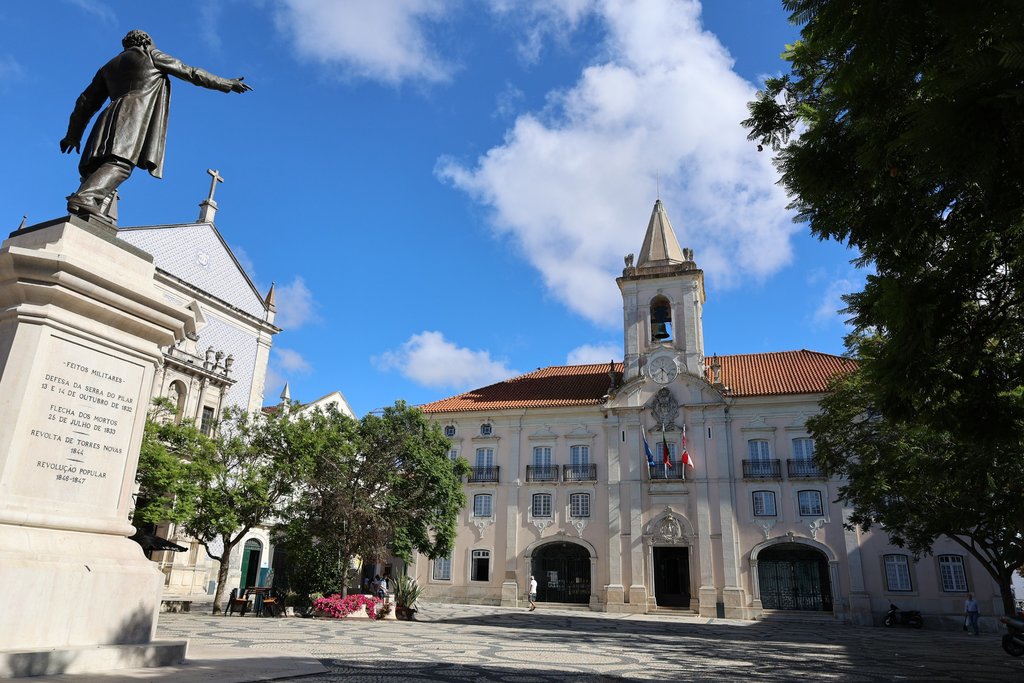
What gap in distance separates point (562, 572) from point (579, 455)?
17.8ft

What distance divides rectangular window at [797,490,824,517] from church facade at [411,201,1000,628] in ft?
0.14

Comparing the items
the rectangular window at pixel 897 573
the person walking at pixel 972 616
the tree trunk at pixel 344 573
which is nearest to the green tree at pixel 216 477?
the tree trunk at pixel 344 573

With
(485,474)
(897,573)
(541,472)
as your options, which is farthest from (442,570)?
(897,573)

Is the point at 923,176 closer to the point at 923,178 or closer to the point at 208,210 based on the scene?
the point at 923,178

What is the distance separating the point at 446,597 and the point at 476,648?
22850 mm

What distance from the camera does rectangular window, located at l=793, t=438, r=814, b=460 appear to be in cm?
2853

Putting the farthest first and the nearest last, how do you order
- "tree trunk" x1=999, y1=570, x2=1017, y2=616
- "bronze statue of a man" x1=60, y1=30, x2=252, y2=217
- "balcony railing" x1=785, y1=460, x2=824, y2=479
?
"balcony railing" x1=785, y1=460, x2=824, y2=479
"tree trunk" x1=999, y1=570, x2=1017, y2=616
"bronze statue of a man" x1=60, y1=30, x2=252, y2=217

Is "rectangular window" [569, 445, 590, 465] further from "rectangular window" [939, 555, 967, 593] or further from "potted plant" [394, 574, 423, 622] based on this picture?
"rectangular window" [939, 555, 967, 593]

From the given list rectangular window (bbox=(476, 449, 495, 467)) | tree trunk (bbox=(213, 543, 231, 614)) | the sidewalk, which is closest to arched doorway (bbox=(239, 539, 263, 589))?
tree trunk (bbox=(213, 543, 231, 614))

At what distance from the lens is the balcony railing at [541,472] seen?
31.7 m

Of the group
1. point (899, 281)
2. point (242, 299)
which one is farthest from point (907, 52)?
point (242, 299)

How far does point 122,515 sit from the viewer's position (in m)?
5.41

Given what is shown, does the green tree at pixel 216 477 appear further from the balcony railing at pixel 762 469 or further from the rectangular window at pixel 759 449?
the rectangular window at pixel 759 449

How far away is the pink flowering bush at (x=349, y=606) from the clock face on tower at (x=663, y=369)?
17.4 metres
